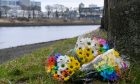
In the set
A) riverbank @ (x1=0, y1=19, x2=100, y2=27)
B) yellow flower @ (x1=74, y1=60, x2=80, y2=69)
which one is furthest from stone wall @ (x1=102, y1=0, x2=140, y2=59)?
riverbank @ (x1=0, y1=19, x2=100, y2=27)

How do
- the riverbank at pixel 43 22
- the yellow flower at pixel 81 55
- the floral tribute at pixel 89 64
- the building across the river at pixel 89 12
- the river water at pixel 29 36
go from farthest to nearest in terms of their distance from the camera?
the building across the river at pixel 89 12, the riverbank at pixel 43 22, the river water at pixel 29 36, the yellow flower at pixel 81 55, the floral tribute at pixel 89 64

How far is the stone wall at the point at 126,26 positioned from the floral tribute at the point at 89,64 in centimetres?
24

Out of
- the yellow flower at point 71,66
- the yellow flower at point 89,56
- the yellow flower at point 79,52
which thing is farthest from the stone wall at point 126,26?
the yellow flower at point 71,66

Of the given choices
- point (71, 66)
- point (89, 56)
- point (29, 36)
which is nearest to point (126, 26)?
point (89, 56)

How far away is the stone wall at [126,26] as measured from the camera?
621 cm

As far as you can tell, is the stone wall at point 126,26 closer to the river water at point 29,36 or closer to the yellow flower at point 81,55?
the yellow flower at point 81,55

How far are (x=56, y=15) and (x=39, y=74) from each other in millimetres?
109893

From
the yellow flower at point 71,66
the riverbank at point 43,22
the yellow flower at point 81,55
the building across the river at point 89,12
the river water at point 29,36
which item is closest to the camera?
the yellow flower at point 71,66

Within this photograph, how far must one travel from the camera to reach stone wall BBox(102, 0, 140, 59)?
6207 millimetres

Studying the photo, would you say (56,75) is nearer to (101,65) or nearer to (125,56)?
(101,65)

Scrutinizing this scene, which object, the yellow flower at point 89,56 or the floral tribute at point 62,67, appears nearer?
the floral tribute at point 62,67

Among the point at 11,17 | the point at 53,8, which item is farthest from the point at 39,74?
the point at 53,8

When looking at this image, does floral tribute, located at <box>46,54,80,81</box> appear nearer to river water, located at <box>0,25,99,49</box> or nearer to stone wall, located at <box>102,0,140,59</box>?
stone wall, located at <box>102,0,140,59</box>

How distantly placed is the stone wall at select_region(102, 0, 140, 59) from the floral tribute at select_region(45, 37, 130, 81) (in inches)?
9.5
